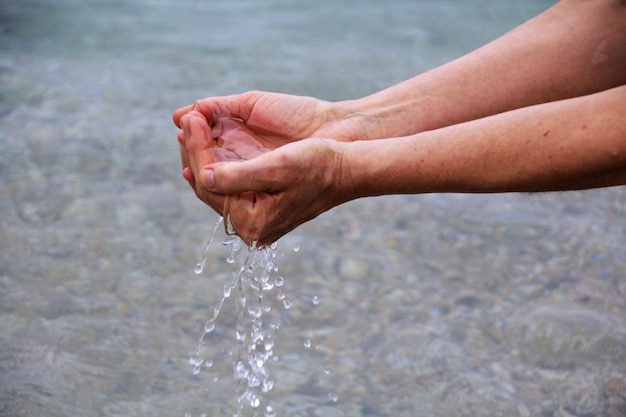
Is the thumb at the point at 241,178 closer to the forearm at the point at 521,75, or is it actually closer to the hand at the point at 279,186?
the hand at the point at 279,186

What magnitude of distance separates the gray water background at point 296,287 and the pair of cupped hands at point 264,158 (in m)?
0.70

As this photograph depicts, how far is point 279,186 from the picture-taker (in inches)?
77.7

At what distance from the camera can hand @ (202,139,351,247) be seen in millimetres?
1950

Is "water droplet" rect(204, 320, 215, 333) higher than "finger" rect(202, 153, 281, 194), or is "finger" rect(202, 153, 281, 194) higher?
"finger" rect(202, 153, 281, 194)

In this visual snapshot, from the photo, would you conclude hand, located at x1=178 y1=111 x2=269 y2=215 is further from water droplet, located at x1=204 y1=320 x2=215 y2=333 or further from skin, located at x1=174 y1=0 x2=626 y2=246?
water droplet, located at x1=204 y1=320 x2=215 y2=333

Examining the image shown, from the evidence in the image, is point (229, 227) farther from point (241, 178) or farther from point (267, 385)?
point (267, 385)

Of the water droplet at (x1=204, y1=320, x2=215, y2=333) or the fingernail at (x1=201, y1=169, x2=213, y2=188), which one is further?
the water droplet at (x1=204, y1=320, x2=215, y2=333)

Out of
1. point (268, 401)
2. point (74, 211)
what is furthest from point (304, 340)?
point (74, 211)

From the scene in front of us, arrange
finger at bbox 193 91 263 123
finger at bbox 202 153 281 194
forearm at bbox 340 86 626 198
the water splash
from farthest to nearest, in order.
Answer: the water splash → finger at bbox 193 91 263 123 → finger at bbox 202 153 281 194 → forearm at bbox 340 86 626 198

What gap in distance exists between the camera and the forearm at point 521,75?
2.21 meters

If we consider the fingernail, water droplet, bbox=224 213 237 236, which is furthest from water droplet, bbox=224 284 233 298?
the fingernail

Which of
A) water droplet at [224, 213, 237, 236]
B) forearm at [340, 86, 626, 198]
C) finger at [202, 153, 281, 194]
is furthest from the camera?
water droplet at [224, 213, 237, 236]

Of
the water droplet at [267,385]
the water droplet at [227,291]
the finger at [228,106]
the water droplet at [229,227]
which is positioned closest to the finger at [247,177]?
the water droplet at [229,227]

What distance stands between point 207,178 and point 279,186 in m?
0.19
